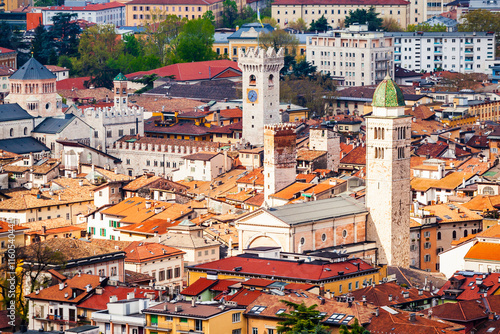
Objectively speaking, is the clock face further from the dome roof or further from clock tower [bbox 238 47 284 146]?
the dome roof

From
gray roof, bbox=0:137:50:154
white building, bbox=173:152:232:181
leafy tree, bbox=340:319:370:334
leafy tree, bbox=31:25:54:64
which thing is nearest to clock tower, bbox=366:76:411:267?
leafy tree, bbox=340:319:370:334

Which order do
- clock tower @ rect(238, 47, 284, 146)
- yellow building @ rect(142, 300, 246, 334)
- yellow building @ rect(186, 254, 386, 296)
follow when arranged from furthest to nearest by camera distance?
clock tower @ rect(238, 47, 284, 146) → yellow building @ rect(186, 254, 386, 296) → yellow building @ rect(142, 300, 246, 334)

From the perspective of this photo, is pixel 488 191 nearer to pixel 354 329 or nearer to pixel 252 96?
pixel 252 96

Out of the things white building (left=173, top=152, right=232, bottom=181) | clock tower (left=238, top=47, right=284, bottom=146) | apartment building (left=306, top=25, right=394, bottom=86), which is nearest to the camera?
white building (left=173, top=152, right=232, bottom=181)

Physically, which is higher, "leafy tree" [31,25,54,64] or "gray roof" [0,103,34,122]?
"leafy tree" [31,25,54,64]

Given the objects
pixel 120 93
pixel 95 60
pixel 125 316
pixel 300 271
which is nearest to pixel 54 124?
pixel 120 93

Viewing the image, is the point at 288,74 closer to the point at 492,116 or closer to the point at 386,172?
the point at 492,116

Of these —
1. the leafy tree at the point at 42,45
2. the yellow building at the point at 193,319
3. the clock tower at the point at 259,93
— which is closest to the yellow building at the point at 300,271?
the yellow building at the point at 193,319

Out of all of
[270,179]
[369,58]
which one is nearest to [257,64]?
[270,179]

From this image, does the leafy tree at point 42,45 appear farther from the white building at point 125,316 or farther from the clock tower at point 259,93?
the white building at point 125,316
